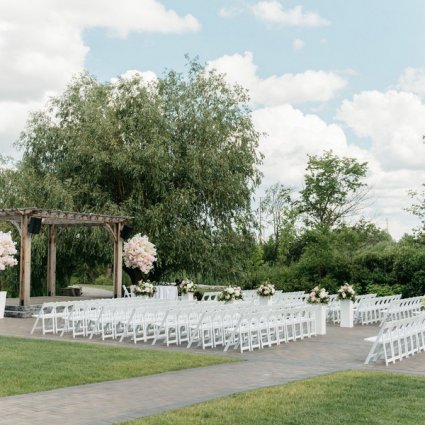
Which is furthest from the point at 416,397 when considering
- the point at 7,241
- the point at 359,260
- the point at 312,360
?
the point at 359,260

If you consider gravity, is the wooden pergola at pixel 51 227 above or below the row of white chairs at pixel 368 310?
above

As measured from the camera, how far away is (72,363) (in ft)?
38.1

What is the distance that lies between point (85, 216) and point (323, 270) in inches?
465

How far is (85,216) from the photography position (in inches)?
908

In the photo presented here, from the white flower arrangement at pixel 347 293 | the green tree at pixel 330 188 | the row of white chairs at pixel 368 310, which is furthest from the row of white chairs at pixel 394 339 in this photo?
the green tree at pixel 330 188

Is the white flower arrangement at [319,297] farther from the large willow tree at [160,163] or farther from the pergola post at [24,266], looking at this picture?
the large willow tree at [160,163]

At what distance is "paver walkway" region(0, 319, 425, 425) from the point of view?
25.6 feet

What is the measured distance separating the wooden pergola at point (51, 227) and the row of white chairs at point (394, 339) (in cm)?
1178

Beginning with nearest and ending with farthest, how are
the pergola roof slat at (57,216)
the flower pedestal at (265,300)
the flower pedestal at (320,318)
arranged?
1. the flower pedestal at (320,318)
2. the flower pedestal at (265,300)
3. the pergola roof slat at (57,216)

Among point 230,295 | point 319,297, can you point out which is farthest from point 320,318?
point 230,295

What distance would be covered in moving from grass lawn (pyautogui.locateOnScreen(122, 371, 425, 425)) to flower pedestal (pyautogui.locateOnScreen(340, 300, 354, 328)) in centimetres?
1013

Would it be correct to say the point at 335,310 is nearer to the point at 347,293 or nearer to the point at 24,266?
the point at 347,293

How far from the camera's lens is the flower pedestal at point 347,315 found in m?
20.3

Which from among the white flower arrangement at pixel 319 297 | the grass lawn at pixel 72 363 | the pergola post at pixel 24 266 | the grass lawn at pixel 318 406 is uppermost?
the pergola post at pixel 24 266
